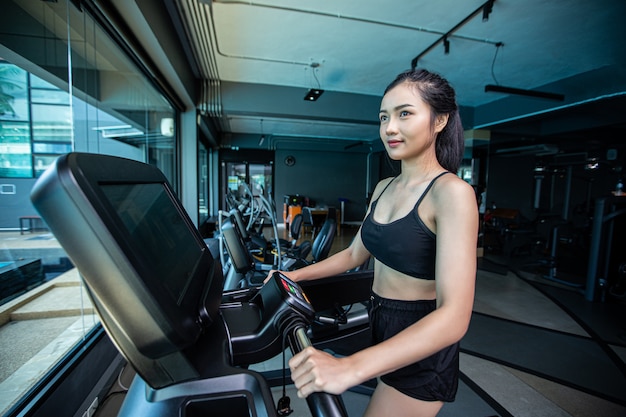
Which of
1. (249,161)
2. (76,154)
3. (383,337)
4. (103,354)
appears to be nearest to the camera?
(76,154)

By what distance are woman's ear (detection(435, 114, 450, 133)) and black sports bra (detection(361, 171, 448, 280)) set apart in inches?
5.6

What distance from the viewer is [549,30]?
3.24 metres

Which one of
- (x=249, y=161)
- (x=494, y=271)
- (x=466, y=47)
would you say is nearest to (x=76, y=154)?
(x=466, y=47)

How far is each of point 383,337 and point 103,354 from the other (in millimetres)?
1844

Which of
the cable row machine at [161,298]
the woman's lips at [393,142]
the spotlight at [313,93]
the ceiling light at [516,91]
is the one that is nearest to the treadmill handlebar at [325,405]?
the cable row machine at [161,298]

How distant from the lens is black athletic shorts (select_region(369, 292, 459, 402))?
87cm

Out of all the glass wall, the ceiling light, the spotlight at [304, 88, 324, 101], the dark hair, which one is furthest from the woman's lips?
the spotlight at [304, 88, 324, 101]

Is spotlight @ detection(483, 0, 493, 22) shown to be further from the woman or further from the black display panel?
the black display panel

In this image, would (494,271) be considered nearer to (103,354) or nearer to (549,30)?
(549,30)

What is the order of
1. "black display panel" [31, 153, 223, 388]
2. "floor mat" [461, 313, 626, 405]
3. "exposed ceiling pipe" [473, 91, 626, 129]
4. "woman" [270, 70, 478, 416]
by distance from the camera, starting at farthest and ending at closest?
1. "exposed ceiling pipe" [473, 91, 626, 129]
2. "floor mat" [461, 313, 626, 405]
3. "woman" [270, 70, 478, 416]
4. "black display panel" [31, 153, 223, 388]

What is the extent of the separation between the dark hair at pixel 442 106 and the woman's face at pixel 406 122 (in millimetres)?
24

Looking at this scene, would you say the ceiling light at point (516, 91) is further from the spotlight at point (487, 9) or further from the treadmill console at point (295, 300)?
the treadmill console at point (295, 300)

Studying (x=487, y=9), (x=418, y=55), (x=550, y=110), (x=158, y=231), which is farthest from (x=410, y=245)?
(x=550, y=110)

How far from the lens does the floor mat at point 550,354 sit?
2162 mm
